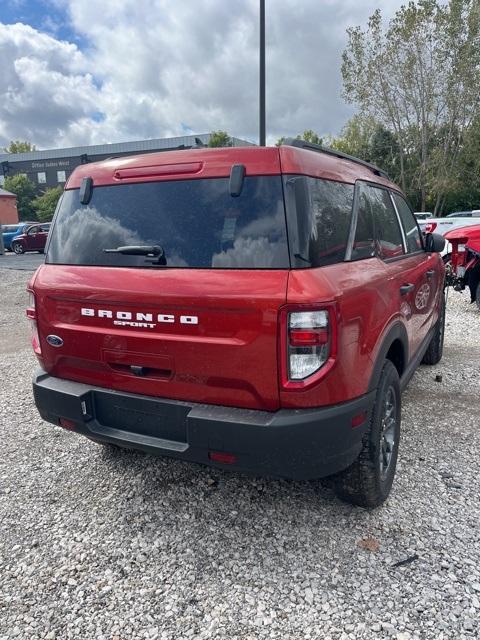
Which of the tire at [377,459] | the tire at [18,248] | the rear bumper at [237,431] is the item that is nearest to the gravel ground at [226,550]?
the tire at [377,459]

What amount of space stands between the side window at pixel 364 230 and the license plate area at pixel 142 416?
1239 millimetres

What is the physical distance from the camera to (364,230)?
2730 millimetres

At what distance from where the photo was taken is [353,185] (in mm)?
2760

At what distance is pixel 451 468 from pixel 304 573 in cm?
148

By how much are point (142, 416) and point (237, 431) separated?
1.95 feet

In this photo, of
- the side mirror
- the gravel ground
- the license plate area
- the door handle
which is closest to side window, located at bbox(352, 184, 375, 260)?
the door handle

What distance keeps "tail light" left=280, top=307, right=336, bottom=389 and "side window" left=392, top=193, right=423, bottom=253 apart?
2028 millimetres

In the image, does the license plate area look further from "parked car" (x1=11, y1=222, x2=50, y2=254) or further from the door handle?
"parked car" (x1=11, y1=222, x2=50, y2=254)

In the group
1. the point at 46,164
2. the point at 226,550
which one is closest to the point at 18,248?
the point at 226,550

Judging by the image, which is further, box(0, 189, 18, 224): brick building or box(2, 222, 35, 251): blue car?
box(0, 189, 18, 224): brick building

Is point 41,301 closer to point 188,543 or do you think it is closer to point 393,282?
point 188,543

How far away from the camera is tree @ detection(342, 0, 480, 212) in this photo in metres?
23.2

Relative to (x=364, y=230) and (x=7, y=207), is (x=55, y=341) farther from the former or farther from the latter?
(x=7, y=207)

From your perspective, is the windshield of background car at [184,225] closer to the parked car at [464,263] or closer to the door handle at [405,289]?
the door handle at [405,289]
